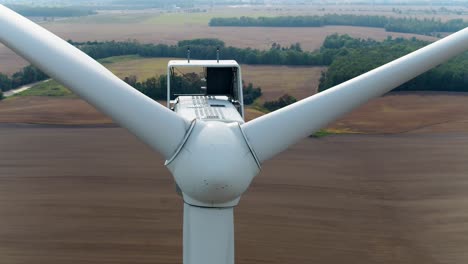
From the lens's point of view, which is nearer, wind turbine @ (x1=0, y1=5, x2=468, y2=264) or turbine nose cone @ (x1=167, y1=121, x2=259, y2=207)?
turbine nose cone @ (x1=167, y1=121, x2=259, y2=207)

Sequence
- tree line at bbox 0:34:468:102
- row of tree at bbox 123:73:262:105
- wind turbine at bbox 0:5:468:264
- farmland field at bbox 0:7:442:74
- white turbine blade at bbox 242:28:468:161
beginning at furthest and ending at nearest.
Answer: farmland field at bbox 0:7:442:74
tree line at bbox 0:34:468:102
row of tree at bbox 123:73:262:105
white turbine blade at bbox 242:28:468:161
wind turbine at bbox 0:5:468:264

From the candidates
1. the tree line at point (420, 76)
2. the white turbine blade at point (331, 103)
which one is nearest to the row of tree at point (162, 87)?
the tree line at point (420, 76)

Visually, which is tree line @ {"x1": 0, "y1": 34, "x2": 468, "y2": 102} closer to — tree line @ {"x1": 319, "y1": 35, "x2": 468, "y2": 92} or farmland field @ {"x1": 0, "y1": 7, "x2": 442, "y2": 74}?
tree line @ {"x1": 319, "y1": 35, "x2": 468, "y2": 92}

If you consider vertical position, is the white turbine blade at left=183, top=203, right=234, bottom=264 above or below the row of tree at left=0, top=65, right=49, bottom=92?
above

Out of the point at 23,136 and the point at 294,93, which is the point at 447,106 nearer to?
the point at 294,93

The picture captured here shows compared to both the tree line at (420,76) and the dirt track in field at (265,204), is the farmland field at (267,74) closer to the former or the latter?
the tree line at (420,76)

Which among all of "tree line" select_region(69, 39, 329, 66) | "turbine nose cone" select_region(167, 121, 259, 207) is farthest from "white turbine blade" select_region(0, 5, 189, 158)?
"tree line" select_region(69, 39, 329, 66)

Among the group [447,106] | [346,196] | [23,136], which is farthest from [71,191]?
[447,106]

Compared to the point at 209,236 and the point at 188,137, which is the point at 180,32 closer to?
the point at 188,137
